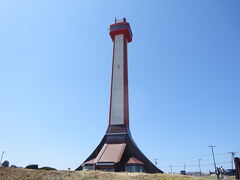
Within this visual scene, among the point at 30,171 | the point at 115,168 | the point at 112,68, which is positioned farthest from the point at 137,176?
the point at 112,68

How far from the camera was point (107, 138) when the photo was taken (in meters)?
47.0

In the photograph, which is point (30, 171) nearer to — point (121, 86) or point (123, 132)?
point (123, 132)

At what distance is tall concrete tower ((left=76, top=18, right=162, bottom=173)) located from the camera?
1592 inches

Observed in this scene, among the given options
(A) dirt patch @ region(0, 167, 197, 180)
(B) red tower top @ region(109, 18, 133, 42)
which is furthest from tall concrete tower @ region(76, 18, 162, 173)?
(A) dirt patch @ region(0, 167, 197, 180)

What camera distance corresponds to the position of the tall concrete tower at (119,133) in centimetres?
4044

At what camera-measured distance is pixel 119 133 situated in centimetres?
4703

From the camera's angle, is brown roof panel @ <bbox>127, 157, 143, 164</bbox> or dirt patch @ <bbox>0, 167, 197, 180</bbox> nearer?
dirt patch @ <bbox>0, 167, 197, 180</bbox>

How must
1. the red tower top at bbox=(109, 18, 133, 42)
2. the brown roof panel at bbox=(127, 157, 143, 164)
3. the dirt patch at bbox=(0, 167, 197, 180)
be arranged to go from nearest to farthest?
1. the dirt patch at bbox=(0, 167, 197, 180)
2. the brown roof panel at bbox=(127, 157, 143, 164)
3. the red tower top at bbox=(109, 18, 133, 42)

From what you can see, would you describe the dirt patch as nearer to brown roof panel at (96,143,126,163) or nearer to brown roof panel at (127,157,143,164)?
brown roof panel at (96,143,126,163)

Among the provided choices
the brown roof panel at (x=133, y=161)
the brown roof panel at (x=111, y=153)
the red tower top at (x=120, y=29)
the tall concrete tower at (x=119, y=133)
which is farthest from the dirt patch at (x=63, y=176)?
the red tower top at (x=120, y=29)

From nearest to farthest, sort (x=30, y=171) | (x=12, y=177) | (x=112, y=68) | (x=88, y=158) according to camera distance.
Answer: (x=12, y=177)
(x=30, y=171)
(x=88, y=158)
(x=112, y=68)

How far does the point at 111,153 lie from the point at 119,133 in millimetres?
5555

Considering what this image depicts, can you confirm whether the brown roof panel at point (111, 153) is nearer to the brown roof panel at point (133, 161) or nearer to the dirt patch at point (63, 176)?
the brown roof panel at point (133, 161)

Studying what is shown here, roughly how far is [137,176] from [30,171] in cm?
1062
